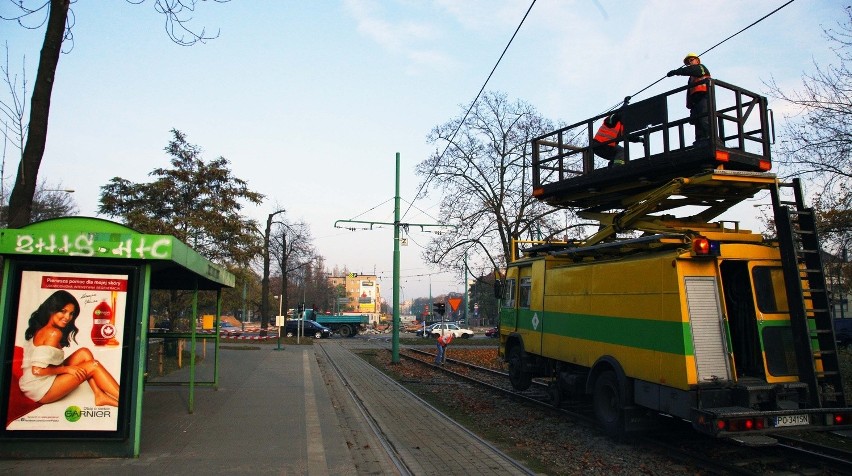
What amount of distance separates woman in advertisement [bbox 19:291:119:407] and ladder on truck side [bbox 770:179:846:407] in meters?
8.06

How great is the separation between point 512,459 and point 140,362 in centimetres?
462

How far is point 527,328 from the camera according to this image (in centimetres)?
1252

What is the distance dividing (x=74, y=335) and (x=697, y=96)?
333 inches

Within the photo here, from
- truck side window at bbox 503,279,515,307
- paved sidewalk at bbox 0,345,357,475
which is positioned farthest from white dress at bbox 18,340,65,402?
truck side window at bbox 503,279,515,307

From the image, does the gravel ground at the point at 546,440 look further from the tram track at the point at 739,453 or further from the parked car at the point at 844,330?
the parked car at the point at 844,330

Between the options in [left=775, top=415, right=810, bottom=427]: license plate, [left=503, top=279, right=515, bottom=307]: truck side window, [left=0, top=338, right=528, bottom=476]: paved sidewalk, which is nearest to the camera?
[left=0, top=338, right=528, bottom=476]: paved sidewalk

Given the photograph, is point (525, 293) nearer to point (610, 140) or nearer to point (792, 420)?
point (610, 140)

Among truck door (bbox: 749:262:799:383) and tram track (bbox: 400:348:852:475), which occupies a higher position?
truck door (bbox: 749:262:799:383)

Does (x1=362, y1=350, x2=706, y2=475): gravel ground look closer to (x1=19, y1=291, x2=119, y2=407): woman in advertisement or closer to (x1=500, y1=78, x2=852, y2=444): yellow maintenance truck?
(x1=500, y1=78, x2=852, y2=444): yellow maintenance truck

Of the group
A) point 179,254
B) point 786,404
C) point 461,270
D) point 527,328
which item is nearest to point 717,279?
point 786,404

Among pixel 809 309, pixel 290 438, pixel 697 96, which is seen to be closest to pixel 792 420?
pixel 809 309

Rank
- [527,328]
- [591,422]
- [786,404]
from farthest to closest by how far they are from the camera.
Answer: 1. [527,328]
2. [591,422]
3. [786,404]

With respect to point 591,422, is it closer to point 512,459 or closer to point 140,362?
point 512,459

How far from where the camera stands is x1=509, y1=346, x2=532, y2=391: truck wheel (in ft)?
41.7
